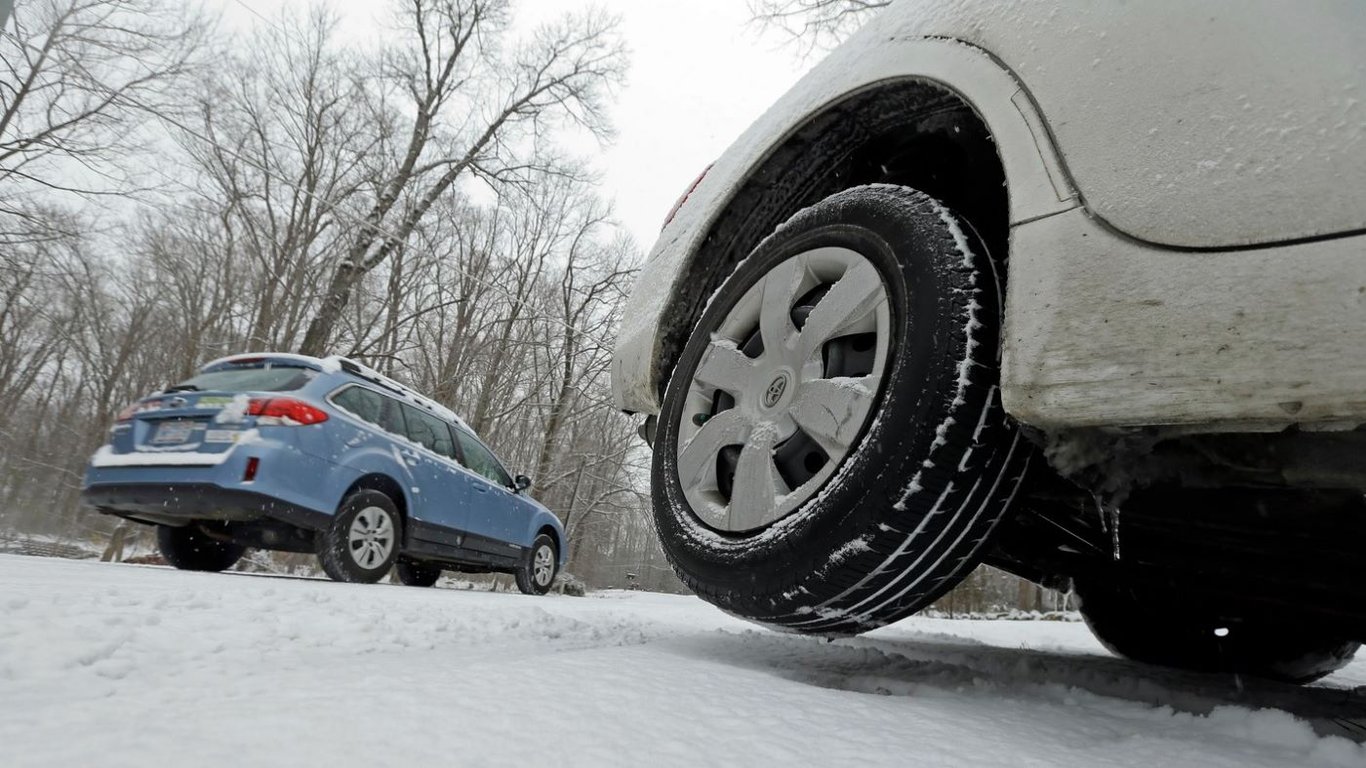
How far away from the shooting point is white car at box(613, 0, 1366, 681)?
1.04 m

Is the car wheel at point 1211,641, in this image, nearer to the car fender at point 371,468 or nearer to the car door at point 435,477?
the car fender at point 371,468

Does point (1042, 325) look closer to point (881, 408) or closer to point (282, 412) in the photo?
point (881, 408)

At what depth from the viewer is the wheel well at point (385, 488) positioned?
5.03 meters

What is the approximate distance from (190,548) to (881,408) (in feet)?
19.2

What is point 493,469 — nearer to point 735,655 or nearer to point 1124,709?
point 735,655

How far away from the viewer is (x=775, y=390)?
1.85 m

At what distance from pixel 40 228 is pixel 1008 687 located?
1412cm

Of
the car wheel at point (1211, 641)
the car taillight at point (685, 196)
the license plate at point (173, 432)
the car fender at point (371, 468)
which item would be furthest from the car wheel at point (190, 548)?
the car wheel at point (1211, 641)

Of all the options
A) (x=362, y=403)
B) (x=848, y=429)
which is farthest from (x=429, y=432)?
(x=848, y=429)

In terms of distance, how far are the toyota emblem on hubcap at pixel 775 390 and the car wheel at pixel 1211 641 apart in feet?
5.39

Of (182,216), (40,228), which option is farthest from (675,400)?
(182,216)

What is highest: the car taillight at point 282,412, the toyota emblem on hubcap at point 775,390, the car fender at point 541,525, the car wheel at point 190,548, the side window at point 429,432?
the side window at point 429,432

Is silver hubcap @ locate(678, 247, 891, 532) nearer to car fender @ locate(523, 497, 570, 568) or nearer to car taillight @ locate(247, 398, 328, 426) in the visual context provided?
car taillight @ locate(247, 398, 328, 426)

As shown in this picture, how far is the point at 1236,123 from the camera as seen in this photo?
109cm
